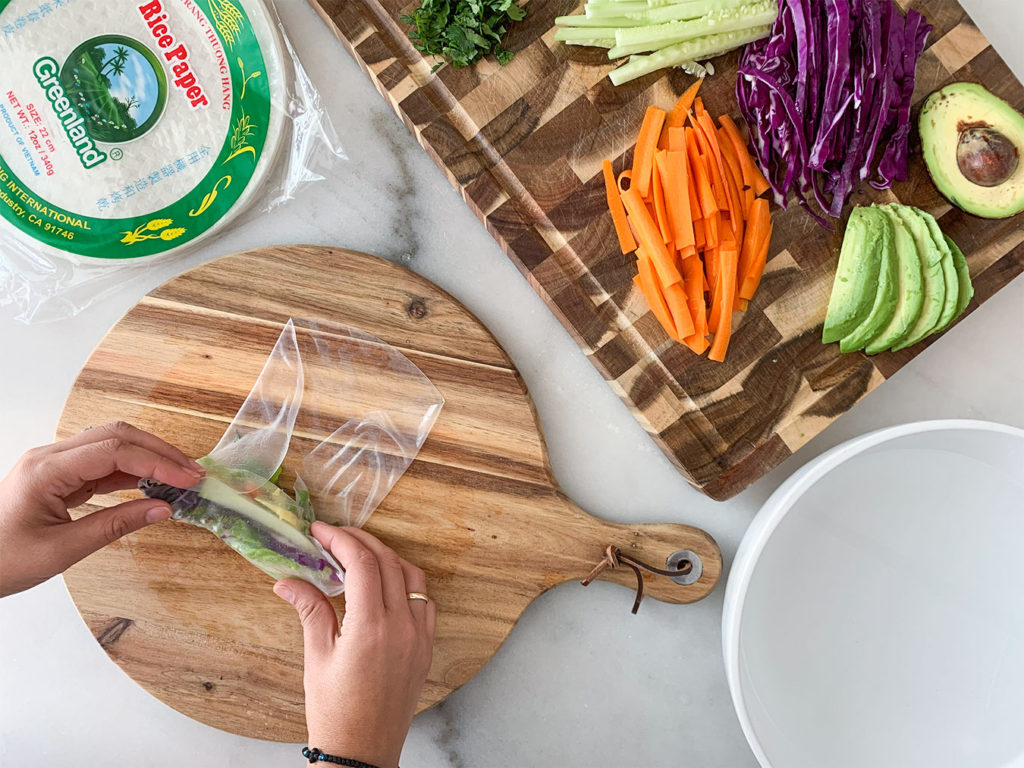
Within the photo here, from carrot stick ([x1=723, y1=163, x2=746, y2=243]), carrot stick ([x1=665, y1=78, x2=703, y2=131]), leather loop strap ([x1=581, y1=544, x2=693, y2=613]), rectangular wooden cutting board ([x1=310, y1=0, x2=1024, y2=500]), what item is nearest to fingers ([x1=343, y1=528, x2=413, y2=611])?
leather loop strap ([x1=581, y1=544, x2=693, y2=613])

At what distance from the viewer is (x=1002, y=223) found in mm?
1703

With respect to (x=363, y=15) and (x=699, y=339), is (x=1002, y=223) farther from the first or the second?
(x=363, y=15)

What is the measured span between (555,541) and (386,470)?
41cm

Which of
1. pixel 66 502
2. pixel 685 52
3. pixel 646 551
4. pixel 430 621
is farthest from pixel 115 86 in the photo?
pixel 646 551

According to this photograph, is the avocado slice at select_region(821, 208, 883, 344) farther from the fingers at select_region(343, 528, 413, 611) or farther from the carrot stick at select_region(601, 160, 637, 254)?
the fingers at select_region(343, 528, 413, 611)

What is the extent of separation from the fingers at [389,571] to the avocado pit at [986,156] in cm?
143

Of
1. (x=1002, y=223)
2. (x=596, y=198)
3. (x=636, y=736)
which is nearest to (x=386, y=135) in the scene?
(x=596, y=198)

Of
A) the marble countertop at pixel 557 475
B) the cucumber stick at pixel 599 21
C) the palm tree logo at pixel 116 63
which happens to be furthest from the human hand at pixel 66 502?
the cucumber stick at pixel 599 21

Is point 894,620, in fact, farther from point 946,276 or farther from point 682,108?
point 682,108

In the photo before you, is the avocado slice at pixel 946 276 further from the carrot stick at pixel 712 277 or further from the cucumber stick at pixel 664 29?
the cucumber stick at pixel 664 29

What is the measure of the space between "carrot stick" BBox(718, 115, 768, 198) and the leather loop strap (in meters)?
0.85

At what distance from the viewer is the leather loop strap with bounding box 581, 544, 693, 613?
5.62 ft

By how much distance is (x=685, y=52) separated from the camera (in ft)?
5.46

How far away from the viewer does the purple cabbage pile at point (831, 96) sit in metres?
1.62
